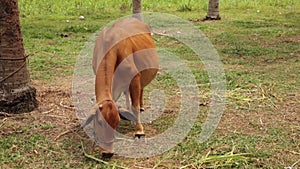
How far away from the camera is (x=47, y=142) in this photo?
3967mm

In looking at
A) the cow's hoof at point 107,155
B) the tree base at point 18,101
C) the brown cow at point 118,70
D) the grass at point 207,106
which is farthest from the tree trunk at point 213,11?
the cow's hoof at point 107,155

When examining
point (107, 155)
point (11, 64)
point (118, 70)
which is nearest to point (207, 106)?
point (118, 70)

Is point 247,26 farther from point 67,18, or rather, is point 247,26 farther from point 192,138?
point 192,138

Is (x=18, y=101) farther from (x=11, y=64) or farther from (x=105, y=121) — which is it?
(x=105, y=121)

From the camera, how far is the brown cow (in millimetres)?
3418

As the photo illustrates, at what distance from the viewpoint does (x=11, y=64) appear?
441cm

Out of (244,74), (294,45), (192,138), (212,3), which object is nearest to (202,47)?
(294,45)

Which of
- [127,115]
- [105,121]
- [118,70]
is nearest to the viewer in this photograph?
[105,121]

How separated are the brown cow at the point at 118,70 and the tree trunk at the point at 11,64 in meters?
0.84

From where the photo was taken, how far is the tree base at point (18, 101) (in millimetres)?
4387

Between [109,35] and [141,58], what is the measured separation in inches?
18.2

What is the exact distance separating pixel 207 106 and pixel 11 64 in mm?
2086

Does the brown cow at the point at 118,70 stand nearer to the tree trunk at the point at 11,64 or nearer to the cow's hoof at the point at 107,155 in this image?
the cow's hoof at the point at 107,155

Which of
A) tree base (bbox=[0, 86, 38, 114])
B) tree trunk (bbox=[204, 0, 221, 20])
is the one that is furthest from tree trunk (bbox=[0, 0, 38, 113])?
tree trunk (bbox=[204, 0, 221, 20])
